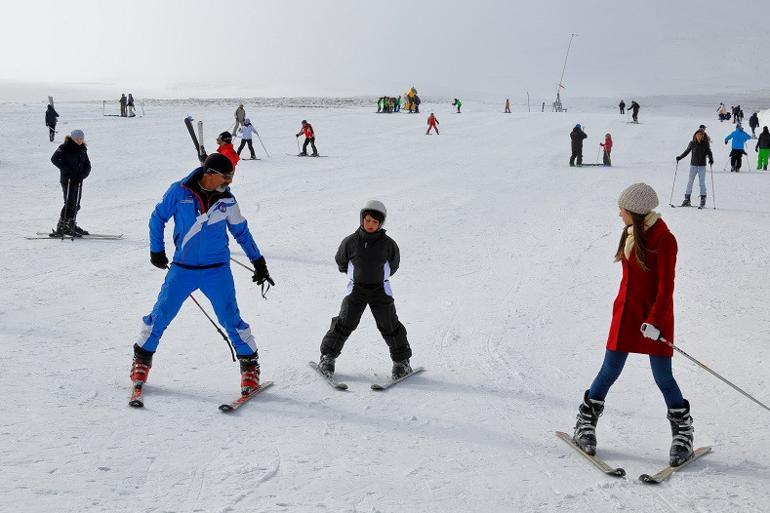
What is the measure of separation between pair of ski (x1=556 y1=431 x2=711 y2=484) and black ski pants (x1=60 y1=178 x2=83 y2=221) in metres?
9.08

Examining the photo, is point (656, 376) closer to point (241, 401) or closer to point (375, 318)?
point (375, 318)

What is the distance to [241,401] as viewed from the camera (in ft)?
17.1

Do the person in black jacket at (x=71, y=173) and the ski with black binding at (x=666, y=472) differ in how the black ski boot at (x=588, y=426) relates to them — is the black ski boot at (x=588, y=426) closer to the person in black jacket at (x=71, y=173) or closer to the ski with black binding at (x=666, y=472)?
the ski with black binding at (x=666, y=472)

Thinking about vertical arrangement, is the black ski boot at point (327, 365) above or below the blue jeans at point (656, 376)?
below

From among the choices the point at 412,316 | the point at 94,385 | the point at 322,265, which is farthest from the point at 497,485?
the point at 322,265

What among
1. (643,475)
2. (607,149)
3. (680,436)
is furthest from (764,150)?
(643,475)

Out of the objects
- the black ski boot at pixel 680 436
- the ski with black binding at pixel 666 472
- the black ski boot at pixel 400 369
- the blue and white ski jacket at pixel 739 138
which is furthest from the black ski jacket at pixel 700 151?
the black ski boot at pixel 680 436

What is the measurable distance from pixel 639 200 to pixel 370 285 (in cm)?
230

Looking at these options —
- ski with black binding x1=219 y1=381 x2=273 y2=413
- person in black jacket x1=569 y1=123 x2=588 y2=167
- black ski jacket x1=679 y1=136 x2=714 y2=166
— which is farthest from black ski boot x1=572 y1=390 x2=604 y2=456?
person in black jacket x1=569 y1=123 x2=588 y2=167

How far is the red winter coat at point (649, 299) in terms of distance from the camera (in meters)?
4.11

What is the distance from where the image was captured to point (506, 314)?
7793mm

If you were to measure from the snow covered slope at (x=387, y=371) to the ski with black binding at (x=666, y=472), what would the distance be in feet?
0.15

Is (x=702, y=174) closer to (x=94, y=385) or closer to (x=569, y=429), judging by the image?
(x=569, y=429)

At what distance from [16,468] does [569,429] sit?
3521mm
